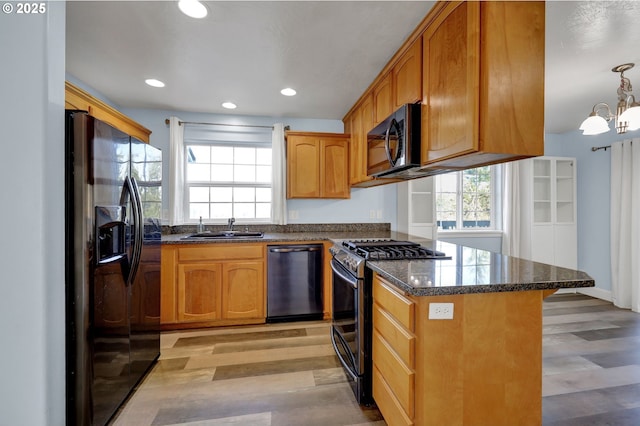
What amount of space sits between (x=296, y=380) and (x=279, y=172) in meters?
2.30

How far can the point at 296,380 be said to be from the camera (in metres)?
1.97

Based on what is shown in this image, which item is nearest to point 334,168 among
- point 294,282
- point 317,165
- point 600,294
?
point 317,165

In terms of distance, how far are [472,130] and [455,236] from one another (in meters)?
3.29

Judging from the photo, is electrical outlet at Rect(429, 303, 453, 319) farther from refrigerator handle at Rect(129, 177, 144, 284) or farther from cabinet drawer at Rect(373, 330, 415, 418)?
refrigerator handle at Rect(129, 177, 144, 284)

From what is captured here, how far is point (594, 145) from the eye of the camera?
3.91 m

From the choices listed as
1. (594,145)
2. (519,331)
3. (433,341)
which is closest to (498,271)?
(519,331)

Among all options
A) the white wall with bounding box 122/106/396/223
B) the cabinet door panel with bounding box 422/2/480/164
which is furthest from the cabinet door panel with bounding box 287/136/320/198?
the cabinet door panel with bounding box 422/2/480/164

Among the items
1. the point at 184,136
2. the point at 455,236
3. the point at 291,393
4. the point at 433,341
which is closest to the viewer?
the point at 433,341

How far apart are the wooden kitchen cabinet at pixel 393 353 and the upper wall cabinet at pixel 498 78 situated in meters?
0.87

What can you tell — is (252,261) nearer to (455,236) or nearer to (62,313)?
(62,313)

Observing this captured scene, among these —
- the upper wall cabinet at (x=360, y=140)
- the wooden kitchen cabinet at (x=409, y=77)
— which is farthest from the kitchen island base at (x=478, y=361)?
the upper wall cabinet at (x=360, y=140)

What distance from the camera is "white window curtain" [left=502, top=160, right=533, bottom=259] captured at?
4031mm

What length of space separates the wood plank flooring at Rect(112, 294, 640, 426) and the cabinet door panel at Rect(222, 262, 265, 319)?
0.18 meters

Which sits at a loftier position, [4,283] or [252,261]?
[4,283]
